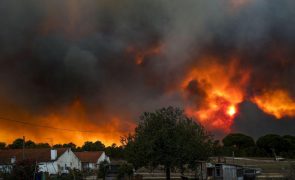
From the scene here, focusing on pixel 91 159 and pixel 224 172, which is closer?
pixel 224 172

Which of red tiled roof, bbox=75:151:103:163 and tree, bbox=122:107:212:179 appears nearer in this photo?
tree, bbox=122:107:212:179

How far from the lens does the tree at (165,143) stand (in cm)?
5294

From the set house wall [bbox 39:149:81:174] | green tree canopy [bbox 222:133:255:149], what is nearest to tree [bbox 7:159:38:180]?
house wall [bbox 39:149:81:174]

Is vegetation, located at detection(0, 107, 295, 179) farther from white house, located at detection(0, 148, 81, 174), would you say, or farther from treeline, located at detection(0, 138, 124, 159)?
treeline, located at detection(0, 138, 124, 159)

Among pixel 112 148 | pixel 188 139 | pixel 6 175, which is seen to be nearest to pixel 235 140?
pixel 112 148

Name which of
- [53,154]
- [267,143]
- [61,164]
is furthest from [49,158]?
[267,143]

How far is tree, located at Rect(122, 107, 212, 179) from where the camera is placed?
5294cm

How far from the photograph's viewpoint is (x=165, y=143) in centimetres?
5341

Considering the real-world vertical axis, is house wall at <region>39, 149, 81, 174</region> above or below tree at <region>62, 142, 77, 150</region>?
below

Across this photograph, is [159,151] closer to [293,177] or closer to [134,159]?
[134,159]

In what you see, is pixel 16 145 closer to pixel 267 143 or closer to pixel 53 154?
pixel 53 154

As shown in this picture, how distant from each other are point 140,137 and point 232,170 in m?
13.0

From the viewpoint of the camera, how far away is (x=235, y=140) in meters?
174

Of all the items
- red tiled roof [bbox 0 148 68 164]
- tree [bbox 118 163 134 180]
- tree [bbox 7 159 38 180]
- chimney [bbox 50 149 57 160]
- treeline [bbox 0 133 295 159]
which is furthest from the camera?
treeline [bbox 0 133 295 159]
